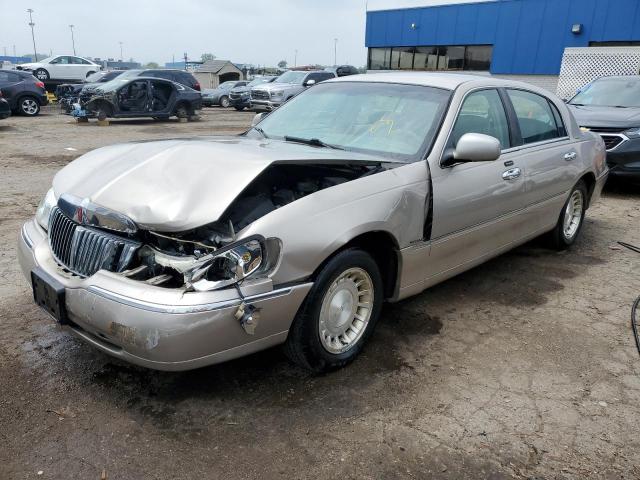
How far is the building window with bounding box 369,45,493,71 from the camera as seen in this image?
2667 centimetres

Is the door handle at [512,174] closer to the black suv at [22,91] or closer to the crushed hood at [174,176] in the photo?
the crushed hood at [174,176]

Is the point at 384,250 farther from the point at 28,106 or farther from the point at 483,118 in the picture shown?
the point at 28,106

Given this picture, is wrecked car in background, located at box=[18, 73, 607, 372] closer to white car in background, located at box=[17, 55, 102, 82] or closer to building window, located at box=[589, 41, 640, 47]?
building window, located at box=[589, 41, 640, 47]

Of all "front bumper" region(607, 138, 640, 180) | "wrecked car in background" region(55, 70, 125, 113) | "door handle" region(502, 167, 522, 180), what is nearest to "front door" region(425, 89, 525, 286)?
"door handle" region(502, 167, 522, 180)

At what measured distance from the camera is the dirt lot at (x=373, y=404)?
2420 millimetres

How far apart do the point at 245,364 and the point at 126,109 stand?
1598 centimetres

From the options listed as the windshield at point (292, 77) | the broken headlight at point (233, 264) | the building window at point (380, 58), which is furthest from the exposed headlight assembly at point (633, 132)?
the building window at point (380, 58)

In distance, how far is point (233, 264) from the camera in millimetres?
2514

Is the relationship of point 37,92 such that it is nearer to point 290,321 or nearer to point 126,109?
point 126,109

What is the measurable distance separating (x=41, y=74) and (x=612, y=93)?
26.2 metres

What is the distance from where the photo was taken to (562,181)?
4906 mm

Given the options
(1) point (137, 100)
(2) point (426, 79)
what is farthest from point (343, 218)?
(1) point (137, 100)

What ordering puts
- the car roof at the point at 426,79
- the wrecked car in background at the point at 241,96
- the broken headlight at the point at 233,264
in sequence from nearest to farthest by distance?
1. the broken headlight at the point at 233,264
2. the car roof at the point at 426,79
3. the wrecked car in background at the point at 241,96

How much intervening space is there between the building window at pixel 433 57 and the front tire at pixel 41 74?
59.7ft
